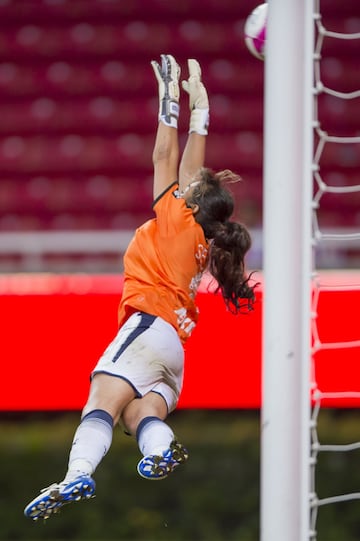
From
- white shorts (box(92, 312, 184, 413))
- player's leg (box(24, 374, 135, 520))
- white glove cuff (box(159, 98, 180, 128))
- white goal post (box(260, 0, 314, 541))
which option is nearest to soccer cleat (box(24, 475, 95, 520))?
player's leg (box(24, 374, 135, 520))

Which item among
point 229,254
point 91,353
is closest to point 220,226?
point 229,254

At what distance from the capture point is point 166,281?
108 inches

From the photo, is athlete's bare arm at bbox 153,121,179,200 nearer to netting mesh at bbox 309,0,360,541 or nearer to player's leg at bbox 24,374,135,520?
netting mesh at bbox 309,0,360,541

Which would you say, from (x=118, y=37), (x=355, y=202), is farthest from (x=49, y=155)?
(x=355, y=202)

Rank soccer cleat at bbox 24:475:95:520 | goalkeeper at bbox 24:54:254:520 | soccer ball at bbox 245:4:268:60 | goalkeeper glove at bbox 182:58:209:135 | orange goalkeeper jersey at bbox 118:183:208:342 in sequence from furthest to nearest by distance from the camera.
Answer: soccer ball at bbox 245:4:268:60 < goalkeeper glove at bbox 182:58:209:135 < orange goalkeeper jersey at bbox 118:183:208:342 < goalkeeper at bbox 24:54:254:520 < soccer cleat at bbox 24:475:95:520

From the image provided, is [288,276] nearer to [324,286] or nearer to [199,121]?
[199,121]

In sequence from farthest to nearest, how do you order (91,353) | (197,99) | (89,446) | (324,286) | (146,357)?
(91,353)
(324,286)
(197,99)
(146,357)
(89,446)

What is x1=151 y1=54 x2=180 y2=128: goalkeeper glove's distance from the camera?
277 cm

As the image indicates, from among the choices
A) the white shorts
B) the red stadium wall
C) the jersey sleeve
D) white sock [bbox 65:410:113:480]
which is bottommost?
the red stadium wall

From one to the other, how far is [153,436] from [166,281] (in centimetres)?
41

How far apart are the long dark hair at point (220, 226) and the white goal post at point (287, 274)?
0.71 feet

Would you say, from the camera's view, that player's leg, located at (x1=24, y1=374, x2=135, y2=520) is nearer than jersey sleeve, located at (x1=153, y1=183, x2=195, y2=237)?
Yes

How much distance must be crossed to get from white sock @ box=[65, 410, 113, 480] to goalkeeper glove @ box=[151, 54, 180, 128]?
0.75 m

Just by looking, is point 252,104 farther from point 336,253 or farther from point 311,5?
point 311,5
